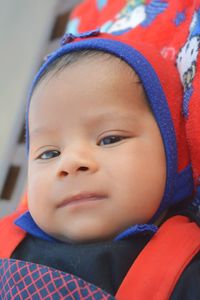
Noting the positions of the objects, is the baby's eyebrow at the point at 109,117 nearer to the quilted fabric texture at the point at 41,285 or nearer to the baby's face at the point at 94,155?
the baby's face at the point at 94,155

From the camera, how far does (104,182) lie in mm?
691

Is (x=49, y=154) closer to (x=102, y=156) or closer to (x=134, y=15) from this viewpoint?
(x=102, y=156)

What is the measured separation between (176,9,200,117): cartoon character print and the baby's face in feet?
0.31

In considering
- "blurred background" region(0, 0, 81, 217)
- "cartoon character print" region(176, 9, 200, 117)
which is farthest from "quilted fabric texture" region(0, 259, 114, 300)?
"blurred background" region(0, 0, 81, 217)

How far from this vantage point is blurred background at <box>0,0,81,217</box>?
1.48m

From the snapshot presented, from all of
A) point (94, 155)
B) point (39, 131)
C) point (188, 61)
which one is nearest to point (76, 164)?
point (94, 155)

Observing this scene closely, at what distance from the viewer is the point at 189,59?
849 mm

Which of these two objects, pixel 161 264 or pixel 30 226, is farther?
pixel 30 226

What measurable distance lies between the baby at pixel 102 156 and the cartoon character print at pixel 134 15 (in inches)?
9.7

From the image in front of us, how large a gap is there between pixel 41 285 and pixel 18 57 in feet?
3.69

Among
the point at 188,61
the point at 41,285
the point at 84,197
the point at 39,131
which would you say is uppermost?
the point at 188,61

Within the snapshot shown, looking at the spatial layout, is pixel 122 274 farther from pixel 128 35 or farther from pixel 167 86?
pixel 128 35

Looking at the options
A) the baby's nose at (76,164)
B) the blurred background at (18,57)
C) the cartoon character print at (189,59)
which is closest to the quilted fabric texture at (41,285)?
the baby's nose at (76,164)

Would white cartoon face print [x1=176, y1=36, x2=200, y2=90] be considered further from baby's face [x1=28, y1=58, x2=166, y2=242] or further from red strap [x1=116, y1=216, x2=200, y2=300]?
red strap [x1=116, y1=216, x2=200, y2=300]
